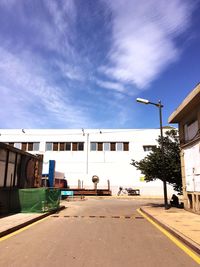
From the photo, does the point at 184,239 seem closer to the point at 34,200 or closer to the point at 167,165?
the point at 34,200

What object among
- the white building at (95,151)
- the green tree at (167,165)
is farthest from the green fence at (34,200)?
the white building at (95,151)

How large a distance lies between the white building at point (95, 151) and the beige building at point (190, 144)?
27.9 m

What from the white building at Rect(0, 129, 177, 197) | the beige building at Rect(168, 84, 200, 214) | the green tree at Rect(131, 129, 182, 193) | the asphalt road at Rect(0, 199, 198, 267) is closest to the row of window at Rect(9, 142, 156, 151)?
the white building at Rect(0, 129, 177, 197)

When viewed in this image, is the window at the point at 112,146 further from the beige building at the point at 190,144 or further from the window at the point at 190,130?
the window at the point at 190,130

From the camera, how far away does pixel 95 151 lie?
5091 centimetres

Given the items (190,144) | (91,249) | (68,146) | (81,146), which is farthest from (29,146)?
(91,249)

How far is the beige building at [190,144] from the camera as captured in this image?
56.8ft

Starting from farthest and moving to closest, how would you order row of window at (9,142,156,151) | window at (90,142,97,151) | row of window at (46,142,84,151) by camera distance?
row of window at (46,142,84,151) < window at (90,142,97,151) < row of window at (9,142,156,151)

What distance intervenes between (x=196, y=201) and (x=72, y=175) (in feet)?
111

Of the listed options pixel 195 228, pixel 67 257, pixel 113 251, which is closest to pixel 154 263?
pixel 113 251

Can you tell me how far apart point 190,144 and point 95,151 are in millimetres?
32781

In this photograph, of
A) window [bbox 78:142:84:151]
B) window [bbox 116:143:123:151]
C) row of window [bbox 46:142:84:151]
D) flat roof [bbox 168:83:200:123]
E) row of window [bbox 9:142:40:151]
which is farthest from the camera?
row of window [bbox 9:142:40:151]

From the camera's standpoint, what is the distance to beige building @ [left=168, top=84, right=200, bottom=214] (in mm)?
17312

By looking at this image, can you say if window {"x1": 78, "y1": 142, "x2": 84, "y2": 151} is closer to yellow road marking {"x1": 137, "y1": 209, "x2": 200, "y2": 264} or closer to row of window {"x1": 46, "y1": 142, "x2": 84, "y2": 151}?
row of window {"x1": 46, "y1": 142, "x2": 84, "y2": 151}
